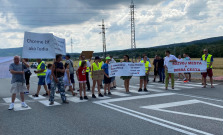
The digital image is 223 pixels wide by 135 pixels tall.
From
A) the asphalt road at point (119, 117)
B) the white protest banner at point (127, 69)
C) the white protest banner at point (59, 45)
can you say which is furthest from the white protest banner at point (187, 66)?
the white protest banner at point (59, 45)

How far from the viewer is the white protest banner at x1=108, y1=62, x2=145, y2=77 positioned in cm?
1212

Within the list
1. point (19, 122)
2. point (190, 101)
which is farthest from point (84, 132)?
point (190, 101)

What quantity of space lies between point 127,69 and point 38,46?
4.56 meters

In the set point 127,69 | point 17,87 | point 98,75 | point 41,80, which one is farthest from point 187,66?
point 17,87

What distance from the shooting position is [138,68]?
41.2 feet

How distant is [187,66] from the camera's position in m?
14.0

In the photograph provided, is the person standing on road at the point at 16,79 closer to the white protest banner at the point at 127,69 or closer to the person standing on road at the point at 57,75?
the person standing on road at the point at 57,75

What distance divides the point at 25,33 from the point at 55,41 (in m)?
1.49

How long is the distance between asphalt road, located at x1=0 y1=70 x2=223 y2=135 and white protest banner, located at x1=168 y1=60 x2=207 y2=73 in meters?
3.93

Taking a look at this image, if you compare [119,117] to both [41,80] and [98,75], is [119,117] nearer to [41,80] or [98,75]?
[98,75]

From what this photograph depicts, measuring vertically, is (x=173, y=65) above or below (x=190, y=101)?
above

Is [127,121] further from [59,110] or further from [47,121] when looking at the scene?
[59,110]

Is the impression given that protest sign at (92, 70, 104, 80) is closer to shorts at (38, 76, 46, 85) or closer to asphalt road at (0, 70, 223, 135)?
asphalt road at (0, 70, 223, 135)

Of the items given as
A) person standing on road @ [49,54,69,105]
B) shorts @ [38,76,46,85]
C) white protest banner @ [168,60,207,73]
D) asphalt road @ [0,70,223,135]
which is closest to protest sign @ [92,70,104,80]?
asphalt road @ [0,70,223,135]
